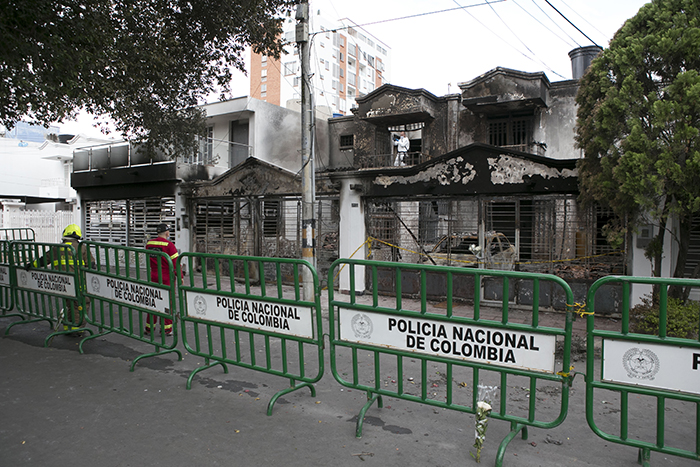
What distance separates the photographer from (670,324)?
20.3ft

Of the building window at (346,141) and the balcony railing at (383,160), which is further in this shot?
the building window at (346,141)

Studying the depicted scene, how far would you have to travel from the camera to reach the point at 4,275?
7.63 metres

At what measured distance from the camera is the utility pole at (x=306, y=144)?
9.39m

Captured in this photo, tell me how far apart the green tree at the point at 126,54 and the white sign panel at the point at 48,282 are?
2789 millimetres

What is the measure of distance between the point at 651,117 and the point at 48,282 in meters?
9.37

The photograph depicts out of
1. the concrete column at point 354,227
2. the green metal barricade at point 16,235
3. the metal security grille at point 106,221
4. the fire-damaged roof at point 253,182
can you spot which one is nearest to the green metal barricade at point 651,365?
the concrete column at point 354,227

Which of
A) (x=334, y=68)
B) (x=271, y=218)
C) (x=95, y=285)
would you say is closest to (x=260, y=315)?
(x=95, y=285)

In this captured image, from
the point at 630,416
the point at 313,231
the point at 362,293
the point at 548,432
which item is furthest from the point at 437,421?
the point at 362,293

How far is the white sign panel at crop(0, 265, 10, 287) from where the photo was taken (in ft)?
24.8

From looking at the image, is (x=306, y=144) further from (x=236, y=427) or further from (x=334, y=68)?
(x=334, y=68)

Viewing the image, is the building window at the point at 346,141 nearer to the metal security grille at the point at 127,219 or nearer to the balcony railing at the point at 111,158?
the balcony railing at the point at 111,158

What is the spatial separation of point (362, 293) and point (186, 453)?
25.4 ft

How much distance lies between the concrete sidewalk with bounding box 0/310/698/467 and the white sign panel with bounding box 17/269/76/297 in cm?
148

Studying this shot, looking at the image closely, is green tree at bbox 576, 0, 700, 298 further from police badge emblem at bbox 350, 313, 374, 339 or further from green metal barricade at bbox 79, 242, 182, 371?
green metal barricade at bbox 79, 242, 182, 371
